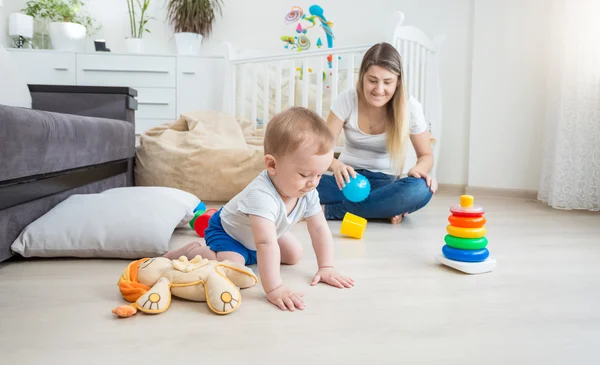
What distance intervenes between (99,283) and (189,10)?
273 cm

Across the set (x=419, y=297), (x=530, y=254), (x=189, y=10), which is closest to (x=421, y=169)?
(x=530, y=254)

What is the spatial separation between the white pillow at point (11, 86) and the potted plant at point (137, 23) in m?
1.55

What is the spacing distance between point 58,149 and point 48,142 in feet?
0.23

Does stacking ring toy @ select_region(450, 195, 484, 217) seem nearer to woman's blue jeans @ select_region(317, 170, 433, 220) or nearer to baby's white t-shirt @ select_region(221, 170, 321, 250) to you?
baby's white t-shirt @ select_region(221, 170, 321, 250)

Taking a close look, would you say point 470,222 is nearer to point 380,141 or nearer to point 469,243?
point 469,243

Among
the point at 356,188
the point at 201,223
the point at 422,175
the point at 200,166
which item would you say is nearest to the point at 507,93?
the point at 422,175

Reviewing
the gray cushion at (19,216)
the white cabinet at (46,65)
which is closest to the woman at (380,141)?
the gray cushion at (19,216)

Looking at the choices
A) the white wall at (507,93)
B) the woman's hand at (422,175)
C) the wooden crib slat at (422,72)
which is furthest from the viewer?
the wooden crib slat at (422,72)

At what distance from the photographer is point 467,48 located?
320 cm

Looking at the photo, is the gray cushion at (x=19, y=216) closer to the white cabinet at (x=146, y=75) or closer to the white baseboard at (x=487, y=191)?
the white cabinet at (x=146, y=75)

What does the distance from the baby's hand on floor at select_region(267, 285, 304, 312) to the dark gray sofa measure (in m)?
0.68

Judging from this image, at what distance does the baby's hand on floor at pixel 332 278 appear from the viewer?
1171mm

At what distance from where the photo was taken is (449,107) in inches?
128

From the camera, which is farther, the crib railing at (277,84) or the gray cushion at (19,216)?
the crib railing at (277,84)
